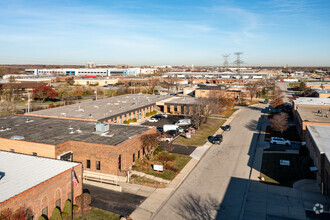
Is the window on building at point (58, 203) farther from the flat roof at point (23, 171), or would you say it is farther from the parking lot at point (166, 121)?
the parking lot at point (166, 121)

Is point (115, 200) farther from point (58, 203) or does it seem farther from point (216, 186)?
point (216, 186)

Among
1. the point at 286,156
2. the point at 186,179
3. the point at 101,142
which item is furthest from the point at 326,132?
the point at 101,142

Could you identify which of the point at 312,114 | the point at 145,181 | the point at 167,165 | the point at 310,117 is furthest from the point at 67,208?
the point at 312,114

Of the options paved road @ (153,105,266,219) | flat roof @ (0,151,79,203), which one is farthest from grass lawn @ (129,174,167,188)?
flat roof @ (0,151,79,203)

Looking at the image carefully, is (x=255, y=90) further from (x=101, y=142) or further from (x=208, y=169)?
(x=101, y=142)

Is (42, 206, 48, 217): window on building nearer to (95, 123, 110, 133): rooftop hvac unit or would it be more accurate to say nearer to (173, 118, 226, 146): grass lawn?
(95, 123, 110, 133): rooftop hvac unit

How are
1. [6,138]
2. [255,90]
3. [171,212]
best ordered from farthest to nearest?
[255,90], [6,138], [171,212]
